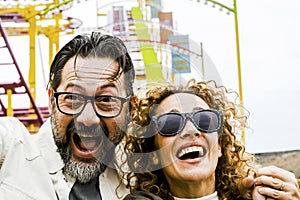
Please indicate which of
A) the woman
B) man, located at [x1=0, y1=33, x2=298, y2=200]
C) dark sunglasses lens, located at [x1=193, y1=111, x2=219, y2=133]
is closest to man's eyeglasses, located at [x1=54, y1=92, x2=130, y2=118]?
man, located at [x1=0, y1=33, x2=298, y2=200]

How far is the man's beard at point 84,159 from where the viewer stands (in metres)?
1.43

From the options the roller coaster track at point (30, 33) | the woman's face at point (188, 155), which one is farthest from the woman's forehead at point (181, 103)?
the roller coaster track at point (30, 33)

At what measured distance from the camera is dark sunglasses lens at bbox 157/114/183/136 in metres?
1.39

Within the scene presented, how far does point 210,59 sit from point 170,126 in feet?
1.35

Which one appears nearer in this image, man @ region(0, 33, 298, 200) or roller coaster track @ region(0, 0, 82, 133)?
man @ region(0, 33, 298, 200)

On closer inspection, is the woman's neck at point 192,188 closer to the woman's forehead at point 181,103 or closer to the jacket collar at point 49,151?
the woman's forehead at point 181,103

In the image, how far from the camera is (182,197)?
144 cm

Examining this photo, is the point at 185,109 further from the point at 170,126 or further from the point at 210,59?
the point at 210,59

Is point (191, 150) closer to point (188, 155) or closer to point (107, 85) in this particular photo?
point (188, 155)

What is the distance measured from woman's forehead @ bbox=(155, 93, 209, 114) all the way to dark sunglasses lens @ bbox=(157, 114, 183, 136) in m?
0.04

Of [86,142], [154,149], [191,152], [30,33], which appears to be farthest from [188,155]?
[30,33]

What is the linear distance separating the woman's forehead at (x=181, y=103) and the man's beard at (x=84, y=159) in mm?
131

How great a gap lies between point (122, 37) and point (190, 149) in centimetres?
206

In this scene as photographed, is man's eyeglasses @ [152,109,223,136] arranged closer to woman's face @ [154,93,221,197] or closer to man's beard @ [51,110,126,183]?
woman's face @ [154,93,221,197]
